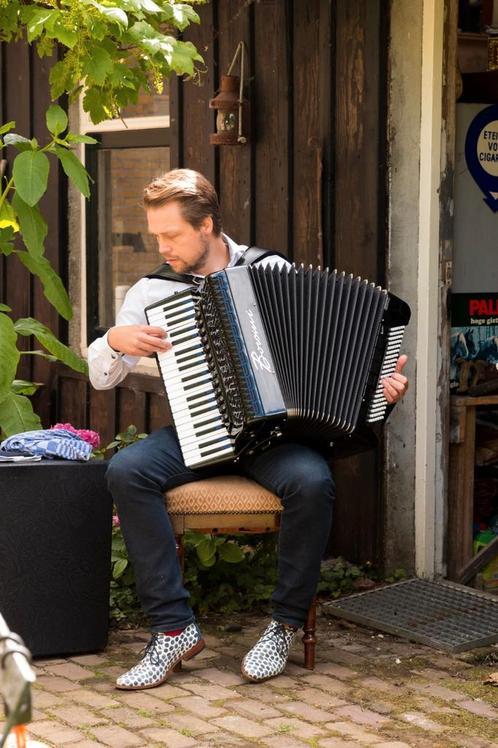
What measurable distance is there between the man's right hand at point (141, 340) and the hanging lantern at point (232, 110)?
5.69 feet

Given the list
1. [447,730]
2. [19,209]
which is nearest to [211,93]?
[19,209]

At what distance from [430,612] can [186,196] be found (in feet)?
5.52

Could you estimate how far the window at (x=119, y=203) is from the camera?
620 centimetres

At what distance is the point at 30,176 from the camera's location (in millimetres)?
3928

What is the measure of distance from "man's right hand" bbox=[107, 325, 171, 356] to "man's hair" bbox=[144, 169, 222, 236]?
43cm

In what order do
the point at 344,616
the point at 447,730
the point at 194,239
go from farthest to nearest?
the point at 344,616 < the point at 194,239 < the point at 447,730

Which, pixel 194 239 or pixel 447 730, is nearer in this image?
pixel 447 730

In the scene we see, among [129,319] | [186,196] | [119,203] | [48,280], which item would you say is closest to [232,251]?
[186,196]

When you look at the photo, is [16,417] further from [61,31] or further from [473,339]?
[473,339]

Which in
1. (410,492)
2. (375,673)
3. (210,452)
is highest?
(210,452)

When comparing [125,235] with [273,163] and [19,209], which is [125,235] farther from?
Result: [19,209]

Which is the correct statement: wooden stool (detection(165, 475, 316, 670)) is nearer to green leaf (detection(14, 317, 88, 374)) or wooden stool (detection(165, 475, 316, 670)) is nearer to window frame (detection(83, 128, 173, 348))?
green leaf (detection(14, 317, 88, 374))

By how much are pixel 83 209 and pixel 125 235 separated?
34 cm

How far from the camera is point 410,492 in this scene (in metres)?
4.68
